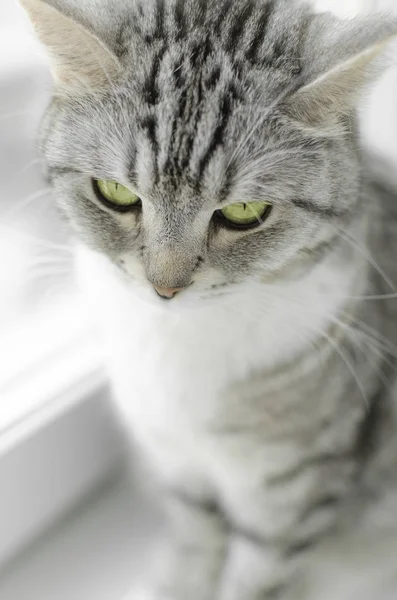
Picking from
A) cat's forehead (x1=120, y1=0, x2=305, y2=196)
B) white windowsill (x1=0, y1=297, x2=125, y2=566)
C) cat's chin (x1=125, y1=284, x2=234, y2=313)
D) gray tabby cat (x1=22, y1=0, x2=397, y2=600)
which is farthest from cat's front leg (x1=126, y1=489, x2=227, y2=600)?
cat's forehead (x1=120, y1=0, x2=305, y2=196)

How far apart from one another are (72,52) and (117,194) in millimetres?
128

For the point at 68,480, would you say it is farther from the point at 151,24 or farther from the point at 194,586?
the point at 151,24

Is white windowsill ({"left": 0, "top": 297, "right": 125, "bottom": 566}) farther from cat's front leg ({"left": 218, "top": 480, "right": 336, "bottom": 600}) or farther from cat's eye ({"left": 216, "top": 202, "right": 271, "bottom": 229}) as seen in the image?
cat's eye ({"left": 216, "top": 202, "right": 271, "bottom": 229})

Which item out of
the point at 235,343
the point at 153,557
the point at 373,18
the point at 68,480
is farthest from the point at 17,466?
the point at 373,18

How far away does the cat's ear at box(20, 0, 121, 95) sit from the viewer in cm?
59

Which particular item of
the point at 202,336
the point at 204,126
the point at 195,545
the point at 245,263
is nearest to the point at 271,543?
the point at 195,545

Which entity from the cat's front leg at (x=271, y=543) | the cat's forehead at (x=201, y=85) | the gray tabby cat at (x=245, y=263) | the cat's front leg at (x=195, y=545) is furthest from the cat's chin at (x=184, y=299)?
the cat's front leg at (x=195, y=545)

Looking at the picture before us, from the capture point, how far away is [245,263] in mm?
678

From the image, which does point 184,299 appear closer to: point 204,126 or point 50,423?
point 204,126

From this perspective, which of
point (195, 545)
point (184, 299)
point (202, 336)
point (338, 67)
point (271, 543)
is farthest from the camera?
point (195, 545)

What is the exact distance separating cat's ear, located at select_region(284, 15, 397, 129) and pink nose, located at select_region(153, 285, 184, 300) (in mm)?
184

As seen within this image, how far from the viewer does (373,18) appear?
638mm

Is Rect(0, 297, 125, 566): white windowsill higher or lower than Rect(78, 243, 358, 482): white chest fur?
lower

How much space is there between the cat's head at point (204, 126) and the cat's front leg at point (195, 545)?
0.47 m
